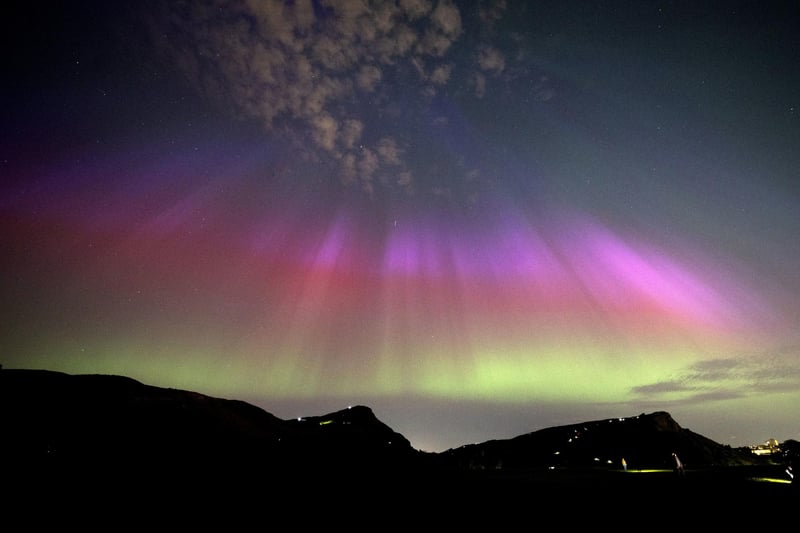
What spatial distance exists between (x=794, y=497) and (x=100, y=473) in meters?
34.7

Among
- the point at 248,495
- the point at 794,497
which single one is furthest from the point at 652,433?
the point at 248,495

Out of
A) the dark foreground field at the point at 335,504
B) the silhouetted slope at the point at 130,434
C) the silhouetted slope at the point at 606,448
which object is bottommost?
the dark foreground field at the point at 335,504

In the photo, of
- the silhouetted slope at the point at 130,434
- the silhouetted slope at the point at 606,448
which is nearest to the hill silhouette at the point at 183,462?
the silhouetted slope at the point at 130,434

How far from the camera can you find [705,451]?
8775 cm

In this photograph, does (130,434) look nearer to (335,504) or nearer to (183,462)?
(183,462)

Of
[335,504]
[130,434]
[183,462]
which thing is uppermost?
[130,434]

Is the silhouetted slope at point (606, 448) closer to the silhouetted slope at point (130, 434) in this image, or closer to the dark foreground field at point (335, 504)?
the silhouetted slope at point (130, 434)

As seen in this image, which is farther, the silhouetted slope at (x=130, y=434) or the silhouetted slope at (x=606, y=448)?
the silhouetted slope at (x=606, y=448)

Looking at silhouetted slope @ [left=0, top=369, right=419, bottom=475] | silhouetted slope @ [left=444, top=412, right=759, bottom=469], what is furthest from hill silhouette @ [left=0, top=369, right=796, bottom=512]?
silhouetted slope @ [left=444, top=412, right=759, bottom=469]

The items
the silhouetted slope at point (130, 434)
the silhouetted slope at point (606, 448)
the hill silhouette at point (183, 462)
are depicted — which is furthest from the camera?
the silhouetted slope at point (606, 448)

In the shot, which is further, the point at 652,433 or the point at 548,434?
the point at 548,434

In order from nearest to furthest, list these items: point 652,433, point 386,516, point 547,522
Result: point 547,522 → point 386,516 → point 652,433

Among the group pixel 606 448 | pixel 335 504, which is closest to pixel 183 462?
pixel 335 504

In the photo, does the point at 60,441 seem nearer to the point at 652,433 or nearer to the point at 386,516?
the point at 386,516
